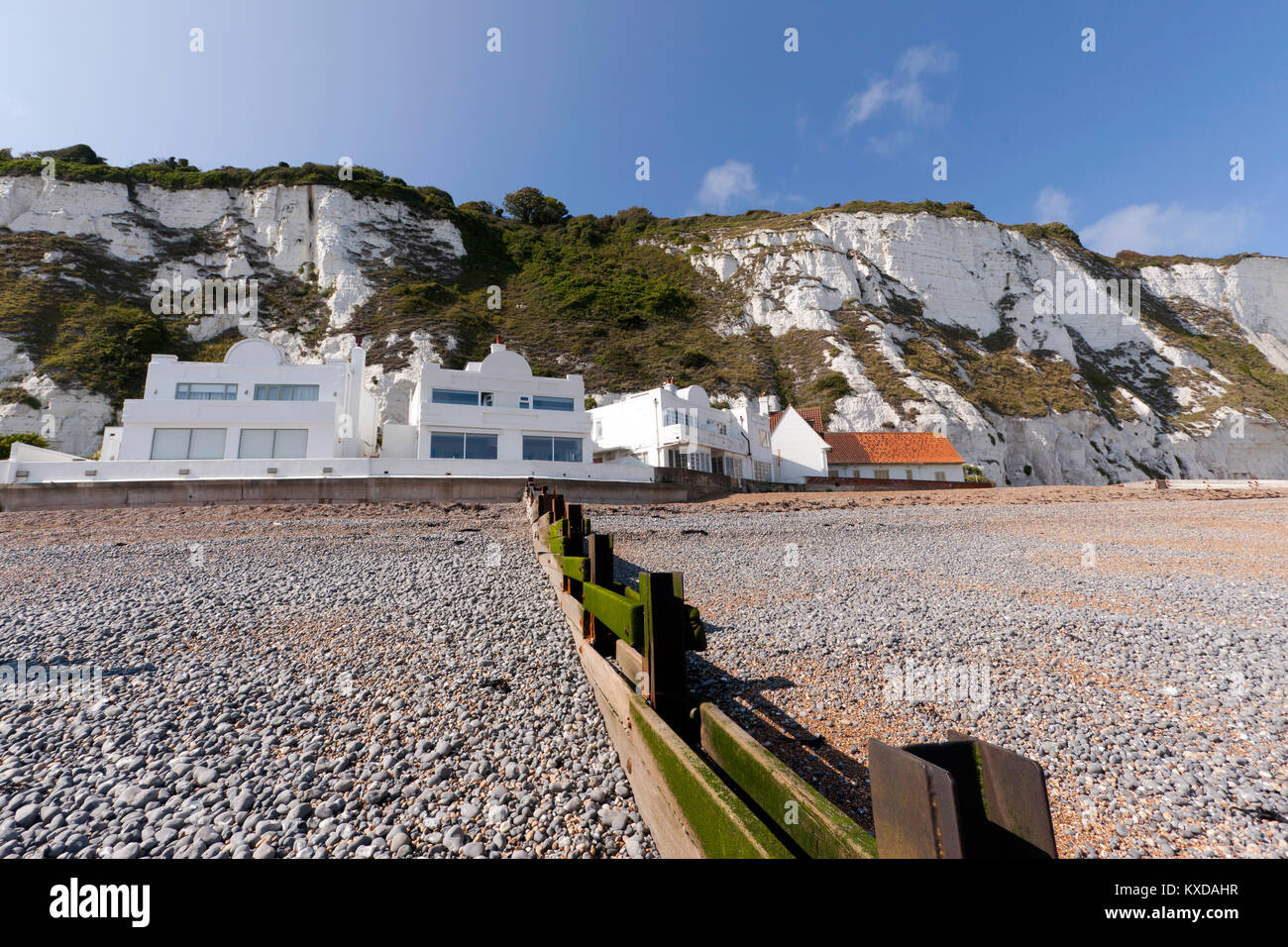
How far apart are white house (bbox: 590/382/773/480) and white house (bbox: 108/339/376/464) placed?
51.0 feet

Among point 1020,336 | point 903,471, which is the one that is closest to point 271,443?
point 903,471

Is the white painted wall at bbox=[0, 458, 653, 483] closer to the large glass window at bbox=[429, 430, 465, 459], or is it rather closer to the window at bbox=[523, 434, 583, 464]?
the large glass window at bbox=[429, 430, 465, 459]

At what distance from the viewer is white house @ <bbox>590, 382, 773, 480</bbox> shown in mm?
31766

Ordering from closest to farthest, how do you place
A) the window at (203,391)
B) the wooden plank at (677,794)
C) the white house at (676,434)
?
1. the wooden plank at (677,794)
2. the window at (203,391)
3. the white house at (676,434)

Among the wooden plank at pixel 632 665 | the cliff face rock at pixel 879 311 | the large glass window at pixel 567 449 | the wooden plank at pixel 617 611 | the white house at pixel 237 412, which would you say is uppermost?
the cliff face rock at pixel 879 311

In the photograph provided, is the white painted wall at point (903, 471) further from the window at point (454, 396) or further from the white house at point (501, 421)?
the window at point (454, 396)

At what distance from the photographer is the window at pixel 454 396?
2809 centimetres

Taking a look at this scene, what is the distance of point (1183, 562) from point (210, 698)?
15590 mm

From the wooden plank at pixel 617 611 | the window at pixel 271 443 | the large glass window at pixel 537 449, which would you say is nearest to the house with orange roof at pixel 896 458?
the large glass window at pixel 537 449

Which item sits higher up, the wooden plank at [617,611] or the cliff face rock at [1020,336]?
the cliff face rock at [1020,336]

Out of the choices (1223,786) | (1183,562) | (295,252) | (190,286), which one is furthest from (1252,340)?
(190,286)

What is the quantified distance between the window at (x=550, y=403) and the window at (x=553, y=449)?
2.21 m
